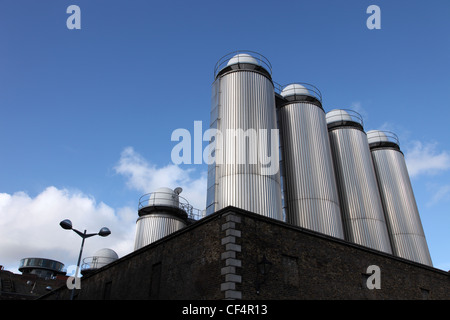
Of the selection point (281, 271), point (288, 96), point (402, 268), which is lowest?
point (281, 271)

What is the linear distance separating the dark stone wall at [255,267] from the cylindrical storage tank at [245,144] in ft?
14.0

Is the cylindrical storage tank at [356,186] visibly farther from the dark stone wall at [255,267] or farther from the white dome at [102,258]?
the white dome at [102,258]

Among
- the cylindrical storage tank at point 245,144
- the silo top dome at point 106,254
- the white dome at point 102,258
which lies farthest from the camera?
the silo top dome at point 106,254

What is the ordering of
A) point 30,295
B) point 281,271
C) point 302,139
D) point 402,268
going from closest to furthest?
point 281,271 < point 402,268 < point 302,139 < point 30,295

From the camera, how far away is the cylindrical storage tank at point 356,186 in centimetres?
2597

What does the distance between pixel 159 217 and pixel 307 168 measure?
12576 millimetres

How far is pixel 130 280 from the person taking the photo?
19.5 meters

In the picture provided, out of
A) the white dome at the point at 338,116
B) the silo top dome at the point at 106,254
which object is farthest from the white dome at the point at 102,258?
the white dome at the point at 338,116

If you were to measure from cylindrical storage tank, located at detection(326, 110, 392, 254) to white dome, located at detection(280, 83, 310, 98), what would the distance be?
4476 millimetres

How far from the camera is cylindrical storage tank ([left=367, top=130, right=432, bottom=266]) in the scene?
28609 mm

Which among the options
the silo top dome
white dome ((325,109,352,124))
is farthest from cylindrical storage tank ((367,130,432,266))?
the silo top dome

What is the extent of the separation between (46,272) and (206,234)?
53976 mm
